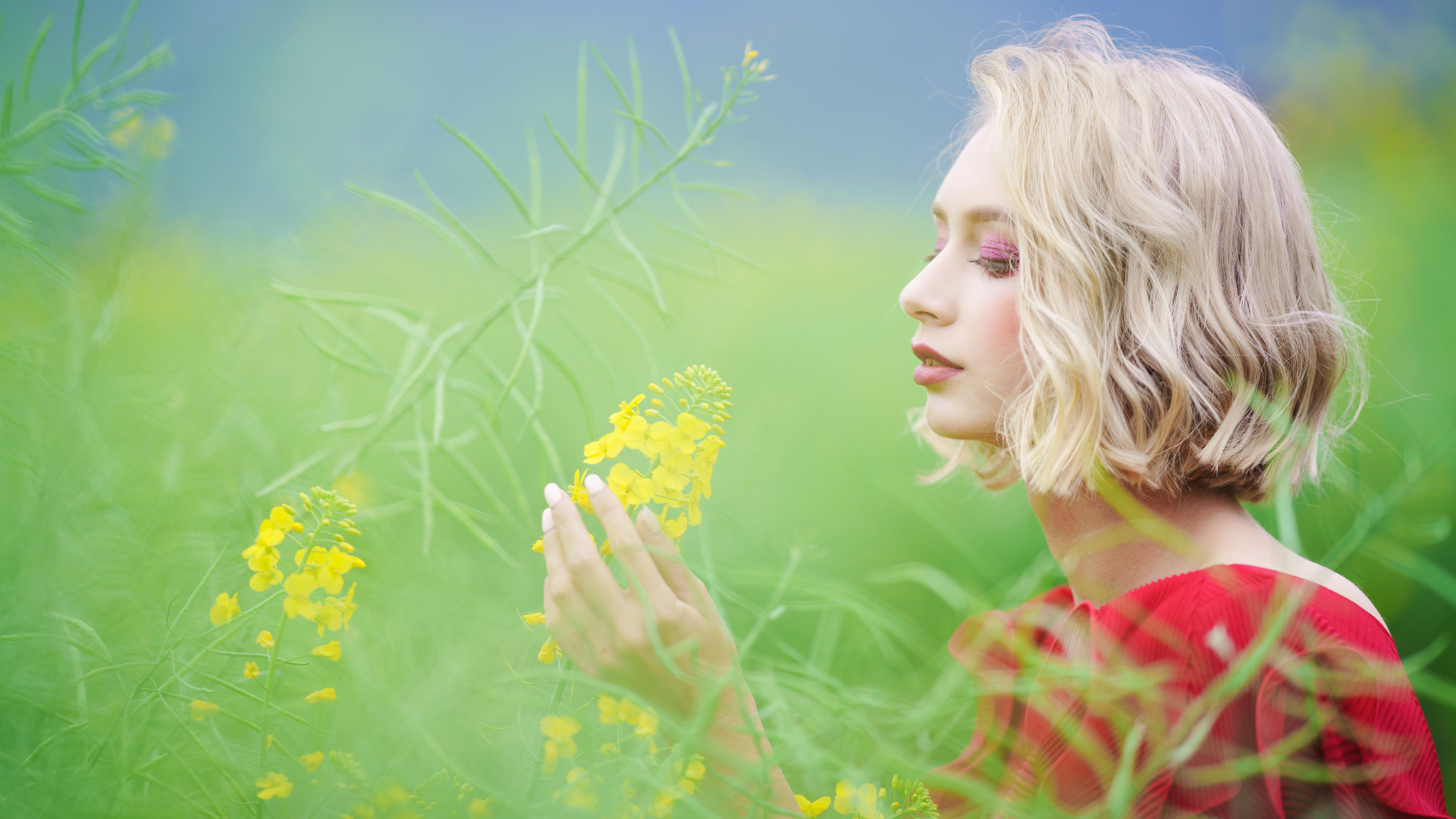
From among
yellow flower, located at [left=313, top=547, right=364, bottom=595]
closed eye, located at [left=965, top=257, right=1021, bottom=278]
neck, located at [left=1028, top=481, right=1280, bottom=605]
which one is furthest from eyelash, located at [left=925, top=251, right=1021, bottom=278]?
yellow flower, located at [left=313, top=547, right=364, bottom=595]

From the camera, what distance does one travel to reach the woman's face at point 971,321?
18.0 inches

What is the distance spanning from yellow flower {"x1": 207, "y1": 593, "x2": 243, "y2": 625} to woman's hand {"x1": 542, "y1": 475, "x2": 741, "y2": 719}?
0.41 ft

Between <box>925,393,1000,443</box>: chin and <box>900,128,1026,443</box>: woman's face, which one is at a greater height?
<box>900,128,1026,443</box>: woman's face

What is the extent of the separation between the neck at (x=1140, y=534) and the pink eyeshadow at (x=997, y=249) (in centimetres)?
14

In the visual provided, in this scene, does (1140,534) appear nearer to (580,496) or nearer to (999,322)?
(999,322)

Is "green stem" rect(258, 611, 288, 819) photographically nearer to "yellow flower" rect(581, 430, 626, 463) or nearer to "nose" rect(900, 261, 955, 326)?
"yellow flower" rect(581, 430, 626, 463)

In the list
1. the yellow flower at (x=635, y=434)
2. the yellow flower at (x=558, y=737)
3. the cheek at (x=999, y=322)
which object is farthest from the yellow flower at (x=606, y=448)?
the cheek at (x=999, y=322)

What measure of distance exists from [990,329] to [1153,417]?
4.1 inches

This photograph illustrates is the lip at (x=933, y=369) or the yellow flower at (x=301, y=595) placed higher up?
the lip at (x=933, y=369)

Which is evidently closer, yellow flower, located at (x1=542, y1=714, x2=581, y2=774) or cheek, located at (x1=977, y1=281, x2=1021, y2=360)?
yellow flower, located at (x1=542, y1=714, x2=581, y2=774)

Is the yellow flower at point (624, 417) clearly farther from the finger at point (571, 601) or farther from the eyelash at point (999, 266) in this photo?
the eyelash at point (999, 266)

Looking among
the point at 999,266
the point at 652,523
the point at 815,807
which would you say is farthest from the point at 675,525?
the point at 999,266

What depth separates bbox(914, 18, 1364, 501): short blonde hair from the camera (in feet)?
1.46

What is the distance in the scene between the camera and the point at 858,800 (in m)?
0.31
